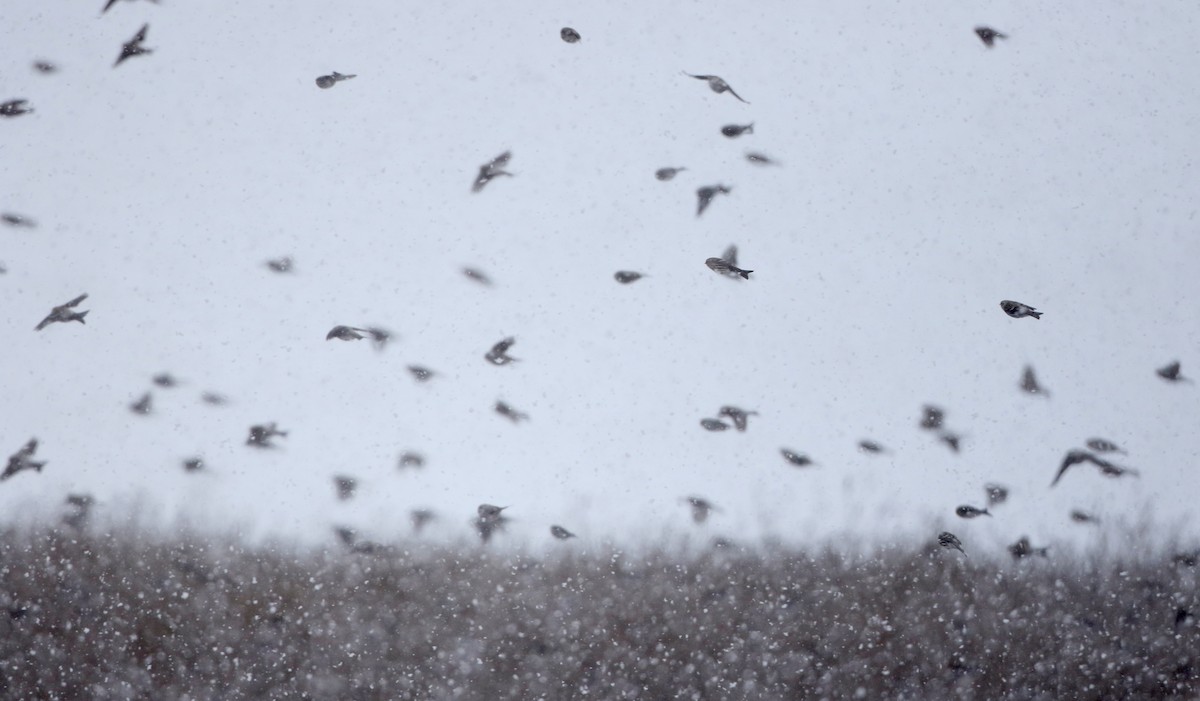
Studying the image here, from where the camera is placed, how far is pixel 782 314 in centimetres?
350

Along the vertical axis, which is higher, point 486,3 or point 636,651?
point 486,3

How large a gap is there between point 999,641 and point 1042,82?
7.77 ft

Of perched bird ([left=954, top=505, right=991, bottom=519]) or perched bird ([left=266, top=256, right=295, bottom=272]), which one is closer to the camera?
perched bird ([left=954, top=505, right=991, bottom=519])

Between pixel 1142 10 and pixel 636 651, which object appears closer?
pixel 636 651

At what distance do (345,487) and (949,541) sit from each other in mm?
2398

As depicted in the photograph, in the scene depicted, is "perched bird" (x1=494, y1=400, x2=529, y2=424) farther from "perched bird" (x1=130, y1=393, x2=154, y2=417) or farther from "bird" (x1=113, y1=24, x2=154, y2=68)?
"bird" (x1=113, y1=24, x2=154, y2=68)

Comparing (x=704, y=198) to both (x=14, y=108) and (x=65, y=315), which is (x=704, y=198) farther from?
(x=14, y=108)

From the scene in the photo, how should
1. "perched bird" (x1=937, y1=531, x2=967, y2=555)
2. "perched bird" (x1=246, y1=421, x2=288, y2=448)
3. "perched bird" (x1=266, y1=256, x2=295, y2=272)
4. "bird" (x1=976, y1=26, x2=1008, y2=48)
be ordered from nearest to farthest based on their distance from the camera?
"perched bird" (x1=937, y1=531, x2=967, y2=555) → "perched bird" (x1=246, y1=421, x2=288, y2=448) → "perched bird" (x1=266, y1=256, x2=295, y2=272) → "bird" (x1=976, y1=26, x2=1008, y2=48)

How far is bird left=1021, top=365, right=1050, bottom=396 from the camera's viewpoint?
135 inches

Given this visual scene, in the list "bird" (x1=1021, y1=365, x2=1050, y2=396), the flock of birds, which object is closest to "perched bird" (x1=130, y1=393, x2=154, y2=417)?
the flock of birds

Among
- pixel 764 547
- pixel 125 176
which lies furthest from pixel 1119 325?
pixel 125 176

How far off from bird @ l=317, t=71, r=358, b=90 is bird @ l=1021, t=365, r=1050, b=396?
121 inches

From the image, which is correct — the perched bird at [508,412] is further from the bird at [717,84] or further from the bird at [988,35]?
the bird at [988,35]

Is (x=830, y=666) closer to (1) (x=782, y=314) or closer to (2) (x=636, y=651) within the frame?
(2) (x=636, y=651)
